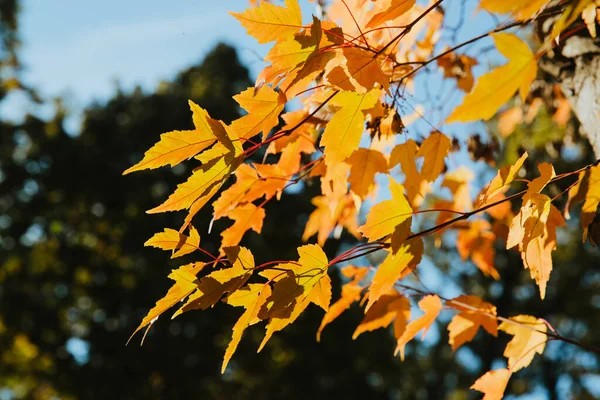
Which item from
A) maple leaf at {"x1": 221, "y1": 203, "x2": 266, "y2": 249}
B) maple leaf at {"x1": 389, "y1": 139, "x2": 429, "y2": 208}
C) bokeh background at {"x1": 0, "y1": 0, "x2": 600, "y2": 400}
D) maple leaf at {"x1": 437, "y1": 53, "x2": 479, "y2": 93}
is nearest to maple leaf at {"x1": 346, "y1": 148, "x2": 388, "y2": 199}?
maple leaf at {"x1": 389, "y1": 139, "x2": 429, "y2": 208}

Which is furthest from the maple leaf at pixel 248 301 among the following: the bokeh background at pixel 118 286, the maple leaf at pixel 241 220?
the bokeh background at pixel 118 286

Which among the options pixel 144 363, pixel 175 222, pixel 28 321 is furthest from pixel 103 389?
pixel 175 222

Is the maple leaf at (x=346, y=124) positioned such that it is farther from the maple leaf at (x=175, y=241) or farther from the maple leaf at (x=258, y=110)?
the maple leaf at (x=175, y=241)

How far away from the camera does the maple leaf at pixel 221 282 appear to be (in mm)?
635

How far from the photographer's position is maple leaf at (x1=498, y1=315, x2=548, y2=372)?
0.88 m

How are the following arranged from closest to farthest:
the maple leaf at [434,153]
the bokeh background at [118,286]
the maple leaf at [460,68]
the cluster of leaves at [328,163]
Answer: the cluster of leaves at [328,163] → the maple leaf at [434,153] → the maple leaf at [460,68] → the bokeh background at [118,286]

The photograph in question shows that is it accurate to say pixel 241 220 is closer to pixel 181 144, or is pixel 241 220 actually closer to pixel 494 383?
pixel 181 144

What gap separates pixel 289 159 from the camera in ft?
3.20

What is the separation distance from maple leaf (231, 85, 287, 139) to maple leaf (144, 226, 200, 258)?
0.54 feet

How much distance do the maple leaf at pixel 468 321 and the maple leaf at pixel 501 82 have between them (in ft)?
2.00

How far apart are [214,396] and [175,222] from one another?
8.98 feet

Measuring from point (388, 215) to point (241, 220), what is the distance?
1.17 ft

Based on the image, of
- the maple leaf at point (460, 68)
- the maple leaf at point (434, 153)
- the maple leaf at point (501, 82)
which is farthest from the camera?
the maple leaf at point (460, 68)

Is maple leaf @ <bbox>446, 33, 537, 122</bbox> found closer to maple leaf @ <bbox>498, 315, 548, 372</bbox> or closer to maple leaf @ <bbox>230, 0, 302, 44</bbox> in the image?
maple leaf @ <bbox>230, 0, 302, 44</bbox>
